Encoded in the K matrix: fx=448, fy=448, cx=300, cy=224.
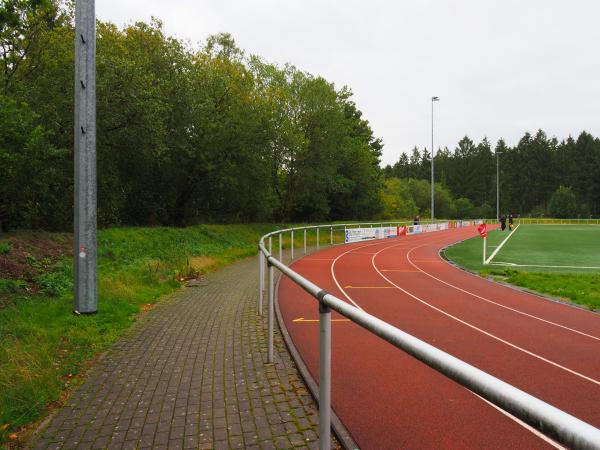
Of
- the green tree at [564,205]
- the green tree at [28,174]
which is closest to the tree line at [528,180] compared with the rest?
the green tree at [564,205]

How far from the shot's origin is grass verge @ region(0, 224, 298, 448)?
169 inches

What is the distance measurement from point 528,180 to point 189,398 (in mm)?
121485

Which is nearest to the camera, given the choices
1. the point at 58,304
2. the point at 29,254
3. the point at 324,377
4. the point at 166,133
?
the point at 324,377

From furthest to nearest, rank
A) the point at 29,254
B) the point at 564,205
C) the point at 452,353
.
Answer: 1. the point at 564,205
2. the point at 29,254
3. the point at 452,353

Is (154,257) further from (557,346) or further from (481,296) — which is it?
(557,346)

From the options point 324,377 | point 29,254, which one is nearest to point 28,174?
point 29,254

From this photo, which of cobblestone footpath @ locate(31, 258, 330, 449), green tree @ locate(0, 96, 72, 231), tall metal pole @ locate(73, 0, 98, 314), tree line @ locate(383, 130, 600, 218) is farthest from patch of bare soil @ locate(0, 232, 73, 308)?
tree line @ locate(383, 130, 600, 218)

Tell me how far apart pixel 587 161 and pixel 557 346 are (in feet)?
390

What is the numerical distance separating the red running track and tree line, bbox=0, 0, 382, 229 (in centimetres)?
803

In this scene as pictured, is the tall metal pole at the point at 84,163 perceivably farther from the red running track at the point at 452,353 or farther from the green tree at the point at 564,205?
the green tree at the point at 564,205

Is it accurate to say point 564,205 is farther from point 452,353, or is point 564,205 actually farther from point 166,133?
point 452,353

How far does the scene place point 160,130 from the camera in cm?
2031

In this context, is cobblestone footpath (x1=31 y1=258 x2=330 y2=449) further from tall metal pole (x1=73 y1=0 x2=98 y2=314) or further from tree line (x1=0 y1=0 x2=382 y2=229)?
tree line (x1=0 y1=0 x2=382 y2=229)

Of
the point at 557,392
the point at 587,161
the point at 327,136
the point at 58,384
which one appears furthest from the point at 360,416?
the point at 587,161
